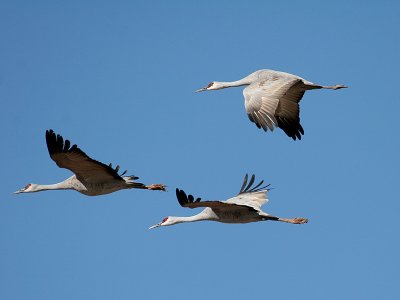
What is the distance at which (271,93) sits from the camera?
2147cm

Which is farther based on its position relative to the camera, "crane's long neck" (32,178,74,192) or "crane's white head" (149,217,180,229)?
"crane's white head" (149,217,180,229)

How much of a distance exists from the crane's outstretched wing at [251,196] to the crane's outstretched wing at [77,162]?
2.38m

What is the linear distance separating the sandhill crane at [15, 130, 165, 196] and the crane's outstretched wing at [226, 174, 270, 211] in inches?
55.2

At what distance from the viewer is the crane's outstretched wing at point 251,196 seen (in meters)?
22.2

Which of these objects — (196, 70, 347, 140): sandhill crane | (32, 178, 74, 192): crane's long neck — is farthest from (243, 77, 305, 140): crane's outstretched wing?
(32, 178, 74, 192): crane's long neck

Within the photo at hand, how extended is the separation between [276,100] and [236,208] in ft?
7.13

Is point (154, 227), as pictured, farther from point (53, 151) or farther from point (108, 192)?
Answer: point (53, 151)

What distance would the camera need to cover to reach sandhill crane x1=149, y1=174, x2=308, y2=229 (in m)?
19.4

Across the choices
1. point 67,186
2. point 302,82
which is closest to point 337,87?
point 302,82

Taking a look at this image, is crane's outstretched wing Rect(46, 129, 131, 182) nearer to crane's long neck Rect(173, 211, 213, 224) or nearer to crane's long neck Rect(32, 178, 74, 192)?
crane's long neck Rect(32, 178, 74, 192)

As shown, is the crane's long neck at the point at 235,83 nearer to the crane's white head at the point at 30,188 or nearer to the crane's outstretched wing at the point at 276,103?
the crane's outstretched wing at the point at 276,103

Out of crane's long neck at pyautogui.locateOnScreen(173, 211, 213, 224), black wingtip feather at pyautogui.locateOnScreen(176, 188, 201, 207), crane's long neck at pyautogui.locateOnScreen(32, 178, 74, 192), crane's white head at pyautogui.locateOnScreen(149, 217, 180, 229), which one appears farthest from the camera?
crane's white head at pyautogui.locateOnScreen(149, 217, 180, 229)

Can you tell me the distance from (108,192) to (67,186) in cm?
83

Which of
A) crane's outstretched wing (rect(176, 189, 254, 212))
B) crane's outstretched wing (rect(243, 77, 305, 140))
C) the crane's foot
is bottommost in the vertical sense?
crane's outstretched wing (rect(176, 189, 254, 212))
